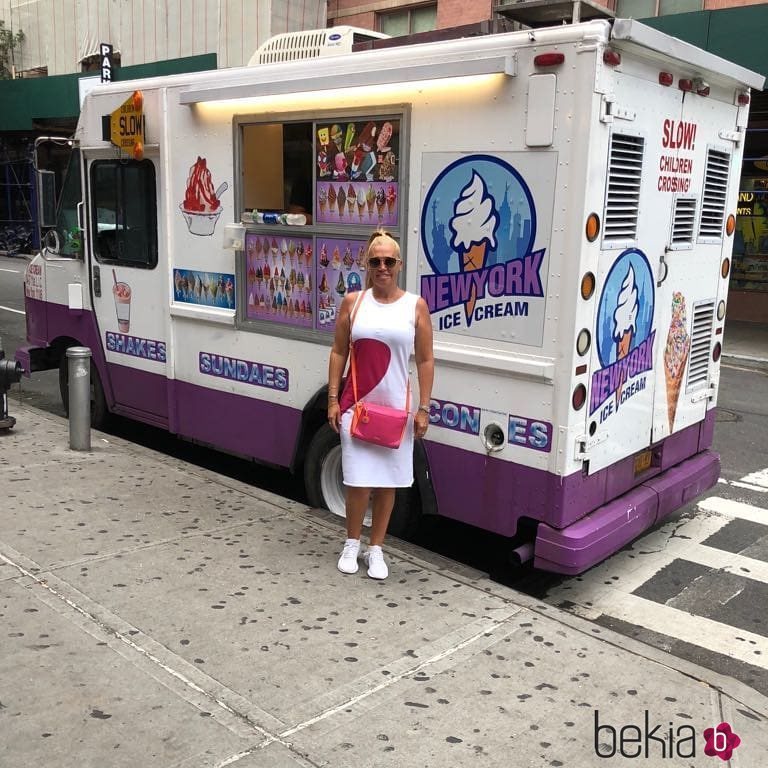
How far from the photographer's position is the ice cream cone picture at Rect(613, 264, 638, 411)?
4617 mm

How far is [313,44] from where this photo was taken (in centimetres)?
545

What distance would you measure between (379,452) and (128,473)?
2554mm

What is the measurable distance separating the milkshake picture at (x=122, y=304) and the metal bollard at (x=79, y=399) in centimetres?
36

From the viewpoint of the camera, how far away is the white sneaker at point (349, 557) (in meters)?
4.69

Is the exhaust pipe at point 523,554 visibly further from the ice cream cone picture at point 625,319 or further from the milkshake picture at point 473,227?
the milkshake picture at point 473,227

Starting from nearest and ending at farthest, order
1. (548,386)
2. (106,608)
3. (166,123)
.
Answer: (106,608) < (548,386) < (166,123)

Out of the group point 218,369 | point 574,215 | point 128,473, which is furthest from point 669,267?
point 128,473

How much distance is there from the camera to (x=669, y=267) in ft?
16.5

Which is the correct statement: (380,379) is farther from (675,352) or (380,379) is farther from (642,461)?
(675,352)

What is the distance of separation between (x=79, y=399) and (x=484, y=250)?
367 cm

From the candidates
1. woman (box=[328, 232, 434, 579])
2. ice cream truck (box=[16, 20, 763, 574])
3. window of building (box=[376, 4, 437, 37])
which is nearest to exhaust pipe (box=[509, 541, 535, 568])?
ice cream truck (box=[16, 20, 763, 574])

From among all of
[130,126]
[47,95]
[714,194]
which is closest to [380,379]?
[714,194]

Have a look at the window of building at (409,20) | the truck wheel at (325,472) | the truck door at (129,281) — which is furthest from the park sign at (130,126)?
the window of building at (409,20)

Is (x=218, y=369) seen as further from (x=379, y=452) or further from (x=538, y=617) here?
(x=538, y=617)
